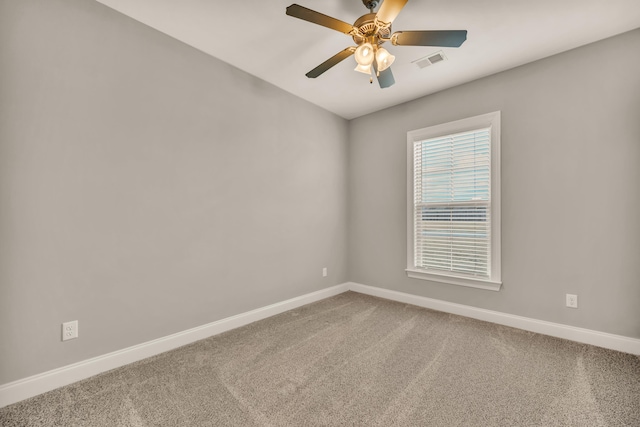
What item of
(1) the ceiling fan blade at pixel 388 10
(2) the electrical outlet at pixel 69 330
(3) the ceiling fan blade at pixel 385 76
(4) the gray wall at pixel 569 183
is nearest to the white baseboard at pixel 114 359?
(2) the electrical outlet at pixel 69 330

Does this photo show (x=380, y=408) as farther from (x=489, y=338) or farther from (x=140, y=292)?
(x=140, y=292)

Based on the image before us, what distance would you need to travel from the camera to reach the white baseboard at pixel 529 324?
230 cm

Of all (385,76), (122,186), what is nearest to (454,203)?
(385,76)

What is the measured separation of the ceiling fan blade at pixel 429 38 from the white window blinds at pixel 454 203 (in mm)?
1487

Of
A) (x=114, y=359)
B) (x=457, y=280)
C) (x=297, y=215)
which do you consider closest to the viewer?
(x=114, y=359)

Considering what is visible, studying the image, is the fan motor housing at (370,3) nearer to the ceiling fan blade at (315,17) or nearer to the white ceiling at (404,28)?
the white ceiling at (404,28)

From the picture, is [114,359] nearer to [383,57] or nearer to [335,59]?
[335,59]

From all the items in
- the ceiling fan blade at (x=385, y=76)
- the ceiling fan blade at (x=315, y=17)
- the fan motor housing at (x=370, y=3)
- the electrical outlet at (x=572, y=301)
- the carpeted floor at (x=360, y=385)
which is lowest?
the carpeted floor at (x=360, y=385)

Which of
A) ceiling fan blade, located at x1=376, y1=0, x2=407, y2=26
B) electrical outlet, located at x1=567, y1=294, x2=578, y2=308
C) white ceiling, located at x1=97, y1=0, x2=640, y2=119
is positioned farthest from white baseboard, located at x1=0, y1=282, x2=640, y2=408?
ceiling fan blade, located at x1=376, y1=0, x2=407, y2=26

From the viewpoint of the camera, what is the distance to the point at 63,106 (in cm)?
187

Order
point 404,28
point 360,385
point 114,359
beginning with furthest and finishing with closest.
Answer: point 404,28, point 114,359, point 360,385

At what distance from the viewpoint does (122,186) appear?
6.95 ft

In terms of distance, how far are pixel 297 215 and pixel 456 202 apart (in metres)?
1.90

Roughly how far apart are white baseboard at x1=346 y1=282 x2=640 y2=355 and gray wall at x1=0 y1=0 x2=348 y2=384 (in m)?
1.67
